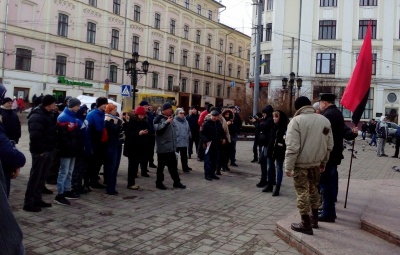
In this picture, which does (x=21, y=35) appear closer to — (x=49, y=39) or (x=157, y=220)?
(x=49, y=39)

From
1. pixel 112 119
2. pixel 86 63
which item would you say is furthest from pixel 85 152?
pixel 86 63

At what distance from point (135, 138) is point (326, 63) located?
3915 cm

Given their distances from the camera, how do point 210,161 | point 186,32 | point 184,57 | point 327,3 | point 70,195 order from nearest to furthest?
point 70,195 < point 210,161 < point 327,3 < point 186,32 < point 184,57

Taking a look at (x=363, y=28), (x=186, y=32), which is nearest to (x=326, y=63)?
(x=363, y=28)

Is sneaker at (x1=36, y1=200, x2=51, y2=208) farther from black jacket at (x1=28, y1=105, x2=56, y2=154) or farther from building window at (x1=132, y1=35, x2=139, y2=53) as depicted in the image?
building window at (x1=132, y1=35, x2=139, y2=53)

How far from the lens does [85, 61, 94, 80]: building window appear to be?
126 ft

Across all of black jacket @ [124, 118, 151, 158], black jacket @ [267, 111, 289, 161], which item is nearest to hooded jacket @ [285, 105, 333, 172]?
black jacket @ [267, 111, 289, 161]

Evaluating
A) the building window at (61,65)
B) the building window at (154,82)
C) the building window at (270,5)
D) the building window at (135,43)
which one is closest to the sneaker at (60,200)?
the building window at (61,65)

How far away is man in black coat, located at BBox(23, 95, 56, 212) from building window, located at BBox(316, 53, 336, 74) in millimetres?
40957

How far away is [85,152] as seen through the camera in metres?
7.25

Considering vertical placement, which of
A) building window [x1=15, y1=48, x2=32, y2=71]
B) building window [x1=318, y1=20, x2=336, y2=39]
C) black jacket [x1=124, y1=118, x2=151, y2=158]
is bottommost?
black jacket [x1=124, y1=118, x2=151, y2=158]

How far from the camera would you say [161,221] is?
598 centimetres

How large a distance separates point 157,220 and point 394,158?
15.3m

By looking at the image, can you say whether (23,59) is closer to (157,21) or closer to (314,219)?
(157,21)
